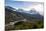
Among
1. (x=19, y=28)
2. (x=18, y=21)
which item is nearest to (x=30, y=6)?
(x=18, y=21)

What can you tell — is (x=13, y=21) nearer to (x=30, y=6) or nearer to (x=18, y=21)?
(x=18, y=21)

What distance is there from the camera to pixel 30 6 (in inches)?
67.2

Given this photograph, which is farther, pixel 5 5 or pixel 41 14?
pixel 41 14

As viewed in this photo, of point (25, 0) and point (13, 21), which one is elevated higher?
point (25, 0)

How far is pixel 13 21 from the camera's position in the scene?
65.4 inches

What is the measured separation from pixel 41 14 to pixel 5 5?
77 centimetres
